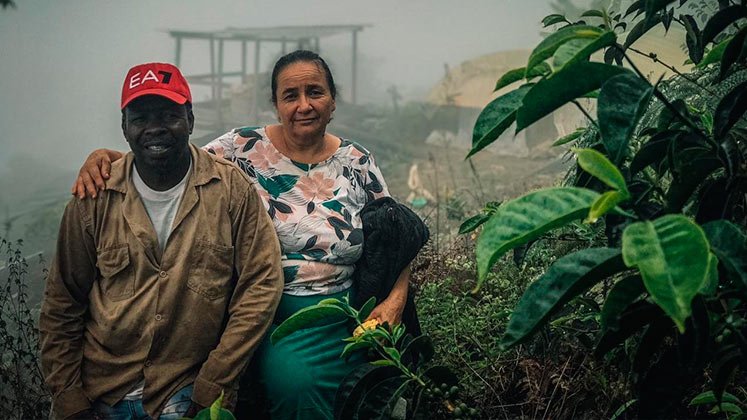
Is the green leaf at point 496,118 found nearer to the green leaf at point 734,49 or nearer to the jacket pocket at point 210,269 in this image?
the green leaf at point 734,49

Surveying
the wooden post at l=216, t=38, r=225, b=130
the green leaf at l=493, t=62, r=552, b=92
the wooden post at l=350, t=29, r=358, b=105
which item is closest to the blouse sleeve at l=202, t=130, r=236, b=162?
the green leaf at l=493, t=62, r=552, b=92

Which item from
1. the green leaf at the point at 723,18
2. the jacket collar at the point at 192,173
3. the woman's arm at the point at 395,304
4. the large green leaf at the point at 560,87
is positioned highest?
the green leaf at the point at 723,18

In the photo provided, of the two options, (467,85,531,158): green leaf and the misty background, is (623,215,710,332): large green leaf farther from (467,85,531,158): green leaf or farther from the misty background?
the misty background

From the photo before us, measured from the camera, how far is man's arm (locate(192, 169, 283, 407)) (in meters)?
2.25

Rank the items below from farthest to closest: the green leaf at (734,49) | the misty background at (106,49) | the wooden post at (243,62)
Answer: the wooden post at (243,62)
the misty background at (106,49)
the green leaf at (734,49)

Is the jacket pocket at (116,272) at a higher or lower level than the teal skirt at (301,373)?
higher

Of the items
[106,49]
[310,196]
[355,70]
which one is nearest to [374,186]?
[310,196]

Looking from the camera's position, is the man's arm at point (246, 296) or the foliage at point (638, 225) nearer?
the foliage at point (638, 225)

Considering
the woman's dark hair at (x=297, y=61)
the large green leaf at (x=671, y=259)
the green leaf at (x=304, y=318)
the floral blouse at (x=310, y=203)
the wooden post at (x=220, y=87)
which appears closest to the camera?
the large green leaf at (x=671, y=259)

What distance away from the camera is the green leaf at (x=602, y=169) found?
1.08 metres

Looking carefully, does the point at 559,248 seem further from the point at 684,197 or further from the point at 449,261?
the point at 684,197

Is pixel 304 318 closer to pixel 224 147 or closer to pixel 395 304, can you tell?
pixel 395 304

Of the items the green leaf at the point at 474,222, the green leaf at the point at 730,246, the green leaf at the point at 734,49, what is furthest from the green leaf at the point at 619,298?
the green leaf at the point at 474,222

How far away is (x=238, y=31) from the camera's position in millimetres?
8570
